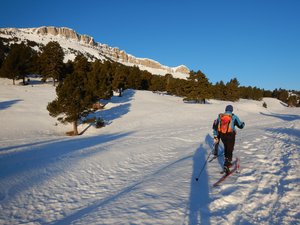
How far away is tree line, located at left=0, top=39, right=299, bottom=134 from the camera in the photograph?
30.8 metres

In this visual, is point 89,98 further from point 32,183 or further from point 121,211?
point 121,211

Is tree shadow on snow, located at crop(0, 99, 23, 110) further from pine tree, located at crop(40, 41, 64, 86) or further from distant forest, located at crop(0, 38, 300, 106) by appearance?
pine tree, located at crop(40, 41, 64, 86)

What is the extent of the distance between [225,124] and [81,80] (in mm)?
28020

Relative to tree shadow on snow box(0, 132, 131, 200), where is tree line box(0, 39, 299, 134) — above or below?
above

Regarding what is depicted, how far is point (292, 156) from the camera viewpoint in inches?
451

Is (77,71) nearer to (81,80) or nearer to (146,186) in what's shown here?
(81,80)

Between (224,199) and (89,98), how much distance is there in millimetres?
27433

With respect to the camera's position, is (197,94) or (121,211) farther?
(197,94)

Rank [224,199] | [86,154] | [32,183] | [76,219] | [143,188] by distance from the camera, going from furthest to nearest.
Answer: [86,154], [32,183], [143,188], [224,199], [76,219]

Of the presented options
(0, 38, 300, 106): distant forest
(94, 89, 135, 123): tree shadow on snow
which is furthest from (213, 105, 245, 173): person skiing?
(0, 38, 300, 106): distant forest

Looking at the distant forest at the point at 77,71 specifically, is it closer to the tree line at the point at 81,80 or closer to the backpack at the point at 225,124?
the tree line at the point at 81,80

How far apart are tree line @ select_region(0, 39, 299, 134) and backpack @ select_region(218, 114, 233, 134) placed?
2459cm

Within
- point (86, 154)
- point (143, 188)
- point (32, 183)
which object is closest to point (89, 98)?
point (86, 154)

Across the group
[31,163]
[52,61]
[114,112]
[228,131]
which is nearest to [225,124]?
[228,131]
